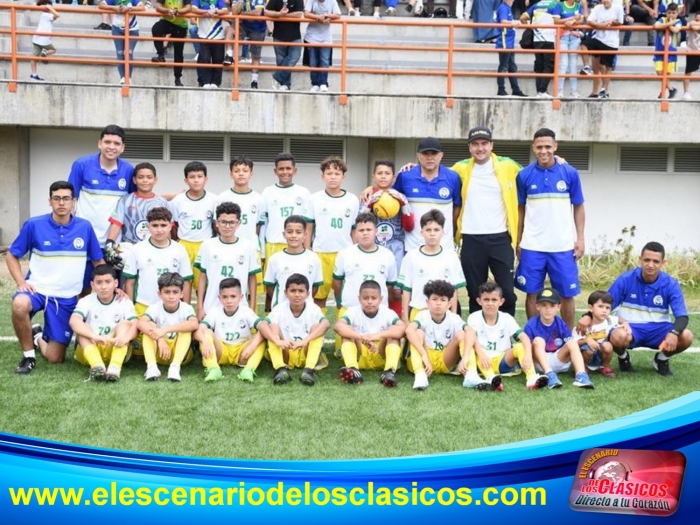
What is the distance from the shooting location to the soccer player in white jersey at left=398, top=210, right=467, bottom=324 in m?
8.24

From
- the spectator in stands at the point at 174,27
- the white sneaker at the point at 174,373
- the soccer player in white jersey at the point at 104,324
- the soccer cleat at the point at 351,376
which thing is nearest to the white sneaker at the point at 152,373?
the white sneaker at the point at 174,373

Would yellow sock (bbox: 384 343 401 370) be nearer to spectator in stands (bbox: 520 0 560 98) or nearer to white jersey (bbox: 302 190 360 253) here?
white jersey (bbox: 302 190 360 253)

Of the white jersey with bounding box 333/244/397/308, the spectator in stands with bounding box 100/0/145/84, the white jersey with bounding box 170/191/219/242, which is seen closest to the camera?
the white jersey with bounding box 333/244/397/308

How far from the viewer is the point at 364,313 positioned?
8055 millimetres

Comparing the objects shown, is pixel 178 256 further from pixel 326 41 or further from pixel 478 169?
pixel 326 41

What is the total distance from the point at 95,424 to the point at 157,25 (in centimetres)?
1082

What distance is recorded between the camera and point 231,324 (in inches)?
318

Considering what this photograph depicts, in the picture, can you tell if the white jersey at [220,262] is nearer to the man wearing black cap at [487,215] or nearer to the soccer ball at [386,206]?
the soccer ball at [386,206]

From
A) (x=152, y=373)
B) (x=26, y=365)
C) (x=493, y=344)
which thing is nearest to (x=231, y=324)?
(x=152, y=373)

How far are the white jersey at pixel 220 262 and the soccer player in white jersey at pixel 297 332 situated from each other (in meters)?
0.53

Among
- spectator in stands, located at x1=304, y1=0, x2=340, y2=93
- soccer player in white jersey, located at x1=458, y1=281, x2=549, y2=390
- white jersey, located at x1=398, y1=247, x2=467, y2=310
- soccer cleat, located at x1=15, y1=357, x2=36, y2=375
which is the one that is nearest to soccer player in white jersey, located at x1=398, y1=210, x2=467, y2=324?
white jersey, located at x1=398, y1=247, x2=467, y2=310

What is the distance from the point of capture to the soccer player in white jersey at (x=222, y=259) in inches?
326

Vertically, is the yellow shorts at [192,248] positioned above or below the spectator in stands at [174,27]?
below

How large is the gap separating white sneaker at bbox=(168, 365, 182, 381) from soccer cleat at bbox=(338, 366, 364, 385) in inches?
52.3
